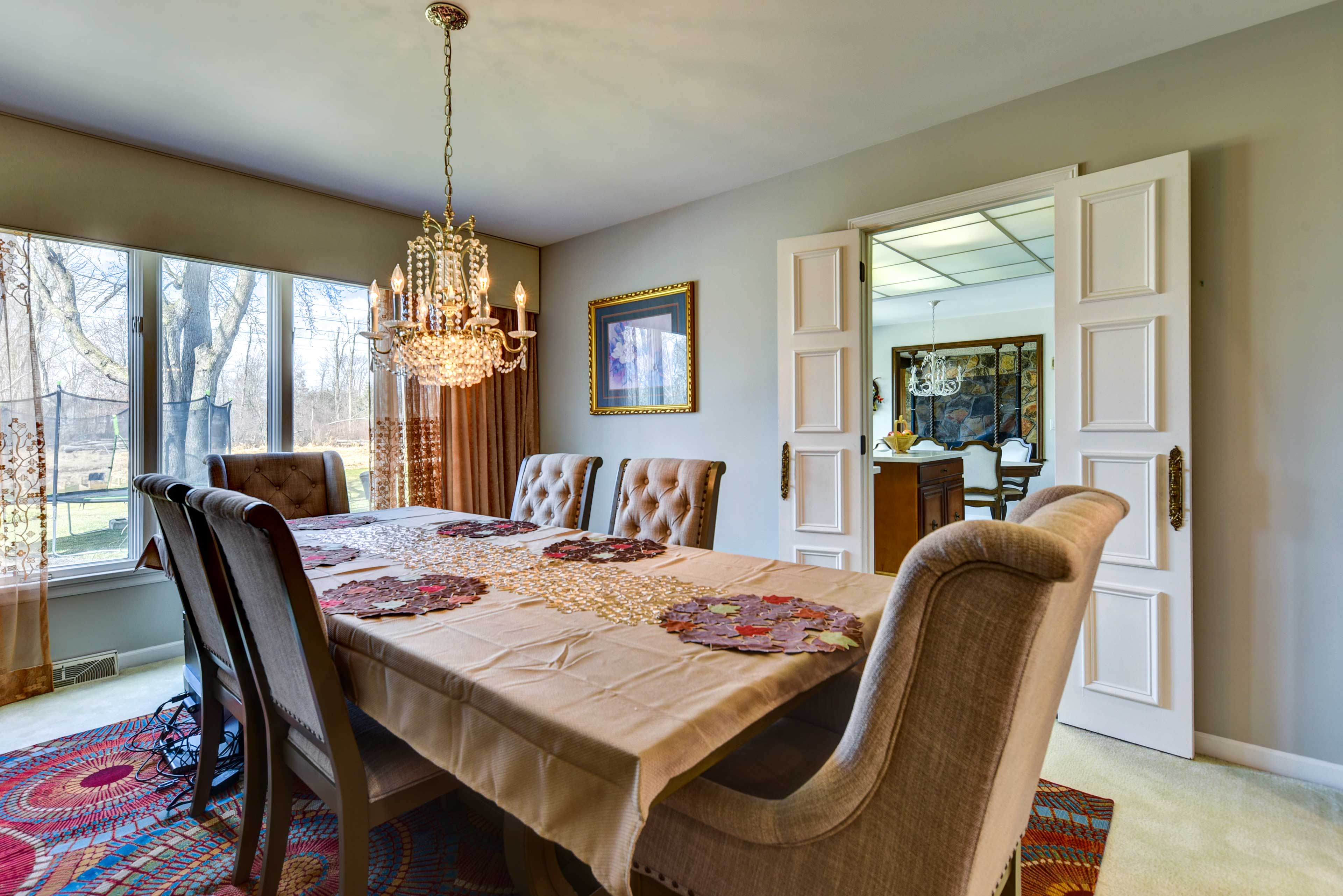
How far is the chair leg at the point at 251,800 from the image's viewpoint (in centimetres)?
151

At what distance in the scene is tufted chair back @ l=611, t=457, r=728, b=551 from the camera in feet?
7.92

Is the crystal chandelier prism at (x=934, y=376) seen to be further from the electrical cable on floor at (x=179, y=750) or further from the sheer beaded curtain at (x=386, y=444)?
the electrical cable on floor at (x=179, y=750)

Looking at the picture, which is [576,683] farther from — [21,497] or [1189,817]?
[21,497]

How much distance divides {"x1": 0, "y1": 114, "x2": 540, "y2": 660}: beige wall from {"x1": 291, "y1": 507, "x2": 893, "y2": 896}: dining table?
2146 millimetres

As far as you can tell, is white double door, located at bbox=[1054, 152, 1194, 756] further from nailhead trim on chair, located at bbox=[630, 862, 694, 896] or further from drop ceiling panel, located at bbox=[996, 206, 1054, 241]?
nailhead trim on chair, located at bbox=[630, 862, 694, 896]

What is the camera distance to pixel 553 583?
5.41 ft

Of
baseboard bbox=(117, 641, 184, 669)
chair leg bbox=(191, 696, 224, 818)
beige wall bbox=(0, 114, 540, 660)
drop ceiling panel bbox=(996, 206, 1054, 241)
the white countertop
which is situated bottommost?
baseboard bbox=(117, 641, 184, 669)

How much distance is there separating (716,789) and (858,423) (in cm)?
237

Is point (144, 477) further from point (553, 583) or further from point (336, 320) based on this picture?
point (336, 320)

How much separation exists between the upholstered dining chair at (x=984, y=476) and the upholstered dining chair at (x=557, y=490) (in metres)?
4.39

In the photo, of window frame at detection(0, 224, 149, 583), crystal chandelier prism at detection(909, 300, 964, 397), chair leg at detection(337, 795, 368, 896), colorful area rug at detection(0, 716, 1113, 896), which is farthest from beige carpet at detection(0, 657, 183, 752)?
crystal chandelier prism at detection(909, 300, 964, 397)

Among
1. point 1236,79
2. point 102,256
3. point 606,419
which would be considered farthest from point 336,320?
point 1236,79

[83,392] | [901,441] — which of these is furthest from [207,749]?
[901,441]

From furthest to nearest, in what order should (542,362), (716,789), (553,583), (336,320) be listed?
(542,362) < (336,320) < (553,583) < (716,789)
